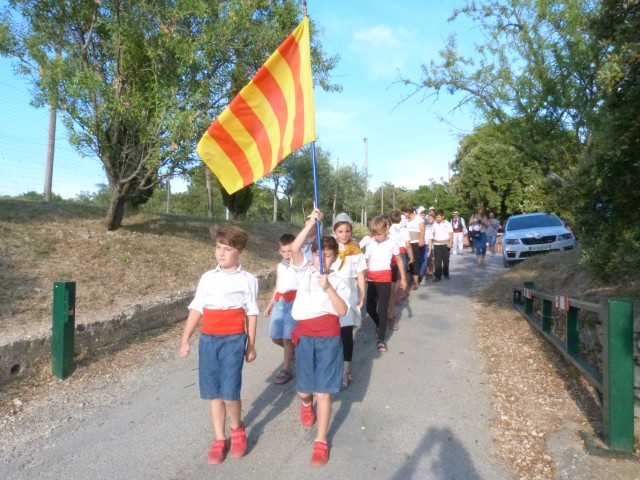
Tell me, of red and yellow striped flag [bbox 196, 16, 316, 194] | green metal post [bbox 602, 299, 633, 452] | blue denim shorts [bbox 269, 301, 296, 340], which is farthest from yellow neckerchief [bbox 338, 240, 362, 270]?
green metal post [bbox 602, 299, 633, 452]

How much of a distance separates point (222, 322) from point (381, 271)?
10.7ft

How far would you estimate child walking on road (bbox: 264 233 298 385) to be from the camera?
5.42 m

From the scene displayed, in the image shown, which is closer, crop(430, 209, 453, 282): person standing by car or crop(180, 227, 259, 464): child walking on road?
crop(180, 227, 259, 464): child walking on road

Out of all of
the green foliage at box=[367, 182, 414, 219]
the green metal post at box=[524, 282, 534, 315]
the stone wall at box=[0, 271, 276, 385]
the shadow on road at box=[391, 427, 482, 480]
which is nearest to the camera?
the shadow on road at box=[391, 427, 482, 480]

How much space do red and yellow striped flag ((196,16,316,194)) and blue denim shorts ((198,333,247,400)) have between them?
1242 millimetres

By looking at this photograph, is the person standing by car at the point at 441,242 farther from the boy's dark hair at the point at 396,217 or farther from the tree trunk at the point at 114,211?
the tree trunk at the point at 114,211

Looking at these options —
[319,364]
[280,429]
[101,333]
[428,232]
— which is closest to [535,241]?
[428,232]

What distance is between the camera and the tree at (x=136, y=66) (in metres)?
10.0

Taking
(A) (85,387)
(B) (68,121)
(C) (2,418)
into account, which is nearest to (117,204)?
(B) (68,121)

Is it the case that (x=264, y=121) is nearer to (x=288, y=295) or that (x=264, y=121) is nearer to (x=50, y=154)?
(x=288, y=295)

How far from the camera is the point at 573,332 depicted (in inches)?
198

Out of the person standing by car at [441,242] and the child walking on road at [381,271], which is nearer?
the child walking on road at [381,271]

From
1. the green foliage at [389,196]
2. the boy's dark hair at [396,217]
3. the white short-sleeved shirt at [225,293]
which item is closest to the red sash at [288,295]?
the white short-sleeved shirt at [225,293]

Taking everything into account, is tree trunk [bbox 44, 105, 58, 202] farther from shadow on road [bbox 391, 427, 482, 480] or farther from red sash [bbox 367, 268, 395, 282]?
shadow on road [bbox 391, 427, 482, 480]
